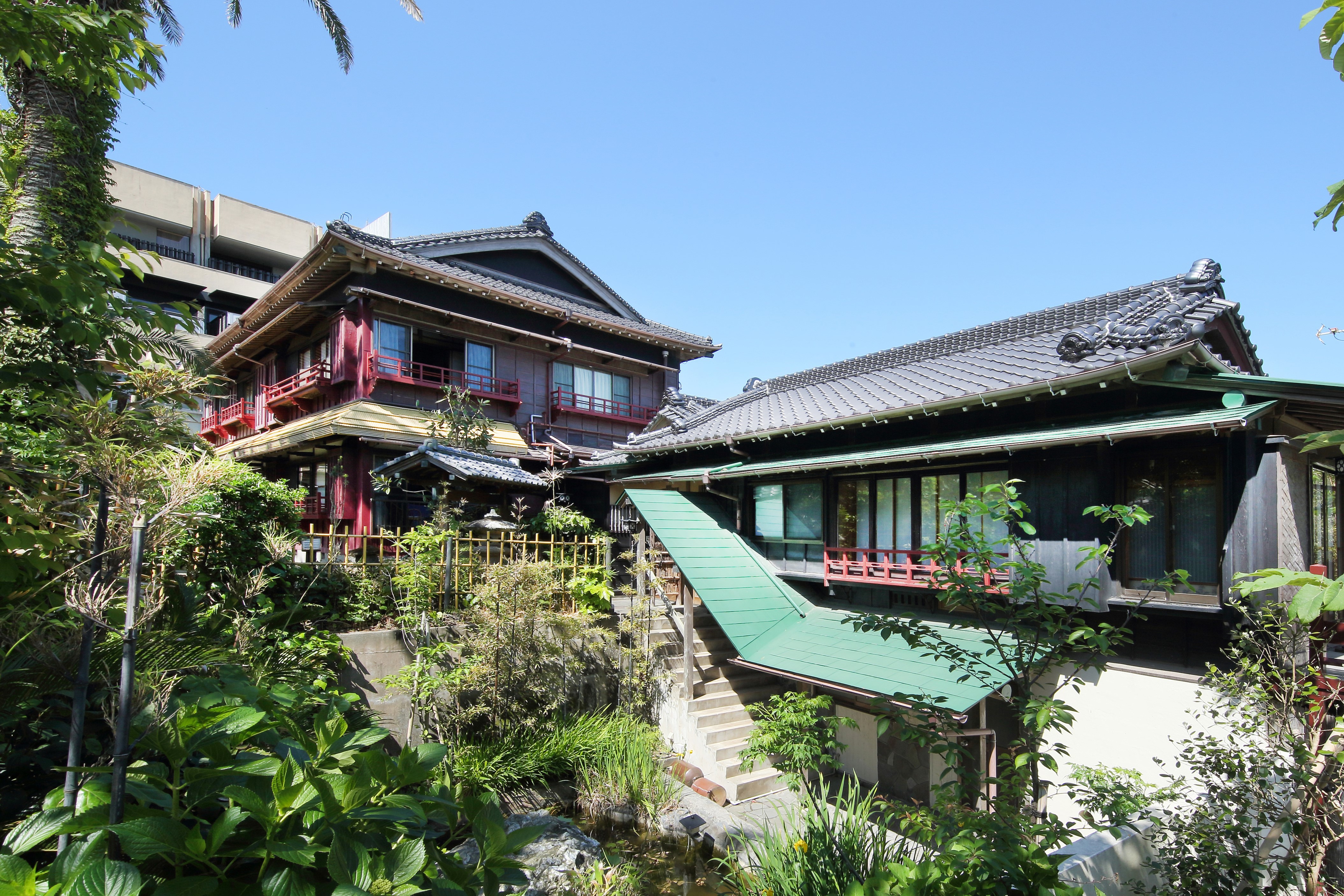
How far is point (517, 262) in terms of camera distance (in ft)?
63.5

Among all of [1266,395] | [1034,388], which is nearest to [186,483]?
[1034,388]

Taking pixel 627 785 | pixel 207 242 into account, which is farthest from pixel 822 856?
pixel 207 242

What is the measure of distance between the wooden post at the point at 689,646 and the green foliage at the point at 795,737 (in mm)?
1210

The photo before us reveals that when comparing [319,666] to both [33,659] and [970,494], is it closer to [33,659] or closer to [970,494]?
[33,659]

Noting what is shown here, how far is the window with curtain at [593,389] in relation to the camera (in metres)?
18.9

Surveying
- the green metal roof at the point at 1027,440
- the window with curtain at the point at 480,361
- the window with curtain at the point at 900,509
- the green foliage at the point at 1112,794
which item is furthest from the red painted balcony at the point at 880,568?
the window with curtain at the point at 480,361

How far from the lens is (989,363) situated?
987 cm

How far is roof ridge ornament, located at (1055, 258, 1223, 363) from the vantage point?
6.61 metres

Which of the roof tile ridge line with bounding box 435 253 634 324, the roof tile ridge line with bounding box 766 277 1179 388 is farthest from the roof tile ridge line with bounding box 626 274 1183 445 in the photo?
the roof tile ridge line with bounding box 435 253 634 324

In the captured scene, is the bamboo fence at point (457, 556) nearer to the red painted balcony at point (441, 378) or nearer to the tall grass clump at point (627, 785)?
the tall grass clump at point (627, 785)

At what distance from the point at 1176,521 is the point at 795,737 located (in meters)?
5.50

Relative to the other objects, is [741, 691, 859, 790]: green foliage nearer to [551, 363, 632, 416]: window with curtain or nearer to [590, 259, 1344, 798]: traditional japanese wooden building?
[590, 259, 1344, 798]: traditional japanese wooden building

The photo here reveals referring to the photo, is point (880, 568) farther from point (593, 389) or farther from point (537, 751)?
point (593, 389)

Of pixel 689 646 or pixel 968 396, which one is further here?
pixel 689 646
